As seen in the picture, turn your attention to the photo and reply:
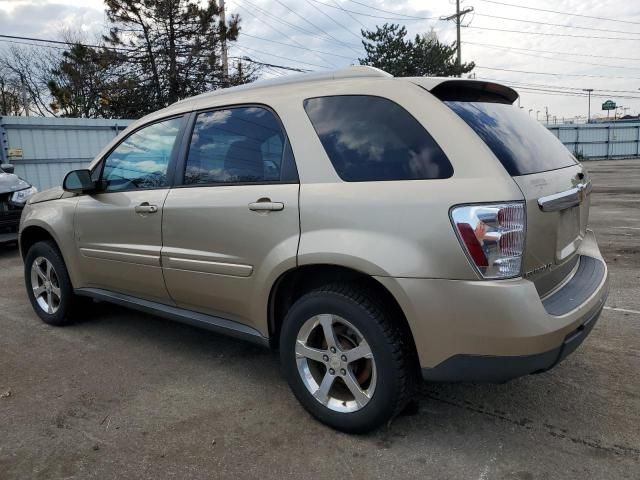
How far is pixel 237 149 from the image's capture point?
319 cm

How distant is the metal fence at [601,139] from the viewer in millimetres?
38375

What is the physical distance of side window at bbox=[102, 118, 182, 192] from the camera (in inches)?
142

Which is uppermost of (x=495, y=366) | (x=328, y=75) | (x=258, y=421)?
(x=328, y=75)

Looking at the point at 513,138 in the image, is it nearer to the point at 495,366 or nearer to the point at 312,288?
the point at 495,366

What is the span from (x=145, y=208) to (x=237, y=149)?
837 millimetres

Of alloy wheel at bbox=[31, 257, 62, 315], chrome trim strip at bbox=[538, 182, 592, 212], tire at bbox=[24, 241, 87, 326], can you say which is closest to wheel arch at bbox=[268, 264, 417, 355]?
chrome trim strip at bbox=[538, 182, 592, 212]

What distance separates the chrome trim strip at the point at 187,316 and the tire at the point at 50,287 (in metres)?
0.18

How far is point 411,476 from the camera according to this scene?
237 centimetres

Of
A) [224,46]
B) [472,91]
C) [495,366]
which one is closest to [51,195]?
[472,91]

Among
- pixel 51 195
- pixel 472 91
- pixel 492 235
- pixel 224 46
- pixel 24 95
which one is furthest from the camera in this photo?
pixel 24 95

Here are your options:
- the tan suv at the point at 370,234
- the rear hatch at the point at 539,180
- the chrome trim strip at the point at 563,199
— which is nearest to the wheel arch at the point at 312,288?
the tan suv at the point at 370,234

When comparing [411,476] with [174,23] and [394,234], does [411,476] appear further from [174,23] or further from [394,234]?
[174,23]

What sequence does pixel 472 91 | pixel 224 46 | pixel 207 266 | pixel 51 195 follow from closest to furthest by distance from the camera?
pixel 472 91 → pixel 207 266 → pixel 51 195 → pixel 224 46

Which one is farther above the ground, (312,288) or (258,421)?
(312,288)
